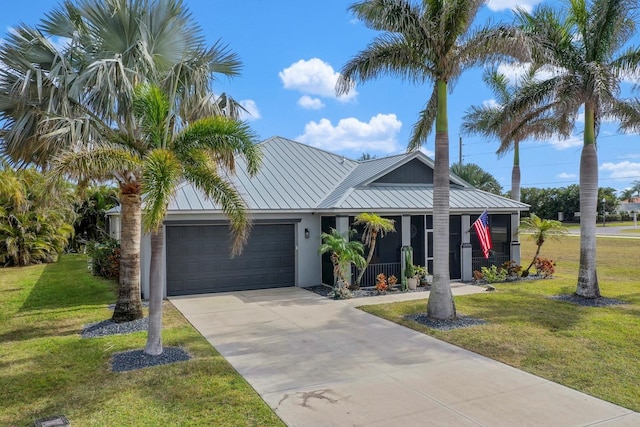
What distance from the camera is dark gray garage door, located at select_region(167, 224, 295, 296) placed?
13.4 meters

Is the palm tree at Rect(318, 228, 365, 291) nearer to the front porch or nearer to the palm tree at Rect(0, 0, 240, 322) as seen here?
the front porch

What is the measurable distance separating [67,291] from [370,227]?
963 cm

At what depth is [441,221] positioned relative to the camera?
10.2 m

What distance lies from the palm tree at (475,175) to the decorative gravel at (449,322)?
28140 mm

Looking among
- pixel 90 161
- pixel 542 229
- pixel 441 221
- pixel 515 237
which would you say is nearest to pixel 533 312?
pixel 441 221

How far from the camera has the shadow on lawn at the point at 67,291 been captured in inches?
480

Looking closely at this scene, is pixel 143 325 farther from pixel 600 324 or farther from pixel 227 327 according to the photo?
pixel 600 324

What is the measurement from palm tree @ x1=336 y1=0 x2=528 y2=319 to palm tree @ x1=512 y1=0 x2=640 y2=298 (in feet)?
7.56

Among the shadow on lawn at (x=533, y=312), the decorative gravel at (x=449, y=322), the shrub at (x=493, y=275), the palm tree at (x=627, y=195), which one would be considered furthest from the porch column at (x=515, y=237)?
the palm tree at (x=627, y=195)

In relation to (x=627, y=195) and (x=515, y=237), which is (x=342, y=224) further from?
(x=627, y=195)

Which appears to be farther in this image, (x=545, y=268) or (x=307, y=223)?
(x=545, y=268)

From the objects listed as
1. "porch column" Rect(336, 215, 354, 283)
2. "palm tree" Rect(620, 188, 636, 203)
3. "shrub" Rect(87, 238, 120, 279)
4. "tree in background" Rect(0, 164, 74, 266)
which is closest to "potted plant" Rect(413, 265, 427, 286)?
"porch column" Rect(336, 215, 354, 283)

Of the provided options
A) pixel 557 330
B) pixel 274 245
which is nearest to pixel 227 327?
pixel 274 245

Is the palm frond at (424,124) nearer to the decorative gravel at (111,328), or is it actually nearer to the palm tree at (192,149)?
the palm tree at (192,149)
